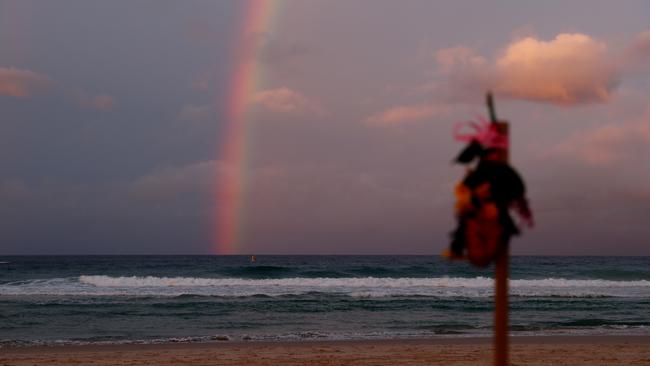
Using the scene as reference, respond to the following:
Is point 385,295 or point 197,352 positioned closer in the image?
point 197,352

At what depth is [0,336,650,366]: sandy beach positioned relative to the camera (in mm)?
10953

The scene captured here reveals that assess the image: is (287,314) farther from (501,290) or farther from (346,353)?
(501,290)

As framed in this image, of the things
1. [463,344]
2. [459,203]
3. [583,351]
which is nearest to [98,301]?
[463,344]

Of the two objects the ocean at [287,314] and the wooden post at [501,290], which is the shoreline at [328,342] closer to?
the ocean at [287,314]

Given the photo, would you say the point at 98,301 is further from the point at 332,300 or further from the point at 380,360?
the point at 380,360

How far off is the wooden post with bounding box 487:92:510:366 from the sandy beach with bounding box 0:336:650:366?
24.8ft

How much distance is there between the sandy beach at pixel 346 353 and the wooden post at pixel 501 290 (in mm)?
7567

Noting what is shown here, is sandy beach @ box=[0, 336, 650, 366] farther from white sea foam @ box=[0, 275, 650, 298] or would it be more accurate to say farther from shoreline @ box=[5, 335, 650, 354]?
white sea foam @ box=[0, 275, 650, 298]

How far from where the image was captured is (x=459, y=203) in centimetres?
333

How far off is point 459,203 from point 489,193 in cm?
15

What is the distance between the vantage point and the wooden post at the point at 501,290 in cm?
329

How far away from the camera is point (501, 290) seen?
331 cm

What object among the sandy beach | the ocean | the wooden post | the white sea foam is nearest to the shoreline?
the sandy beach

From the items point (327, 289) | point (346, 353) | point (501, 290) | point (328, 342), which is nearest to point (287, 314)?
point (328, 342)
